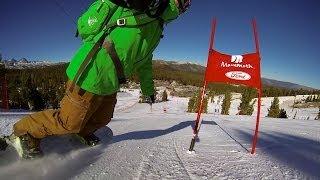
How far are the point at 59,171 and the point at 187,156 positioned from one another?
144 centimetres

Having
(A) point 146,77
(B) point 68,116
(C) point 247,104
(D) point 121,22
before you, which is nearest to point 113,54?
(D) point 121,22

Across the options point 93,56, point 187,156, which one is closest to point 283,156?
point 187,156

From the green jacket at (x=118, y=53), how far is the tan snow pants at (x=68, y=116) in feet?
0.51

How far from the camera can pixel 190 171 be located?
3.02m

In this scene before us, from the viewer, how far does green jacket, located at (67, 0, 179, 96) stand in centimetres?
302

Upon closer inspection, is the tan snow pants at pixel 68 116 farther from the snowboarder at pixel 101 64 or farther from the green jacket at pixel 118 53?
the green jacket at pixel 118 53

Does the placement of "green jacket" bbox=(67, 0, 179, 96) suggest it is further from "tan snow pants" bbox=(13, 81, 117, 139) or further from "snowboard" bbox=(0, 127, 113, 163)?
"snowboard" bbox=(0, 127, 113, 163)

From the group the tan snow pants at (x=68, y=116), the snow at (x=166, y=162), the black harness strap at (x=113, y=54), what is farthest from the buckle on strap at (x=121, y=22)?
the snow at (x=166, y=162)

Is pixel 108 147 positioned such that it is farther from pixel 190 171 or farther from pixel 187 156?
pixel 190 171

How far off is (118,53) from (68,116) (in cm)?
85

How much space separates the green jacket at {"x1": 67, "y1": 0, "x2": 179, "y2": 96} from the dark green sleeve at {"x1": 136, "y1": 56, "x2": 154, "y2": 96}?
2.27ft

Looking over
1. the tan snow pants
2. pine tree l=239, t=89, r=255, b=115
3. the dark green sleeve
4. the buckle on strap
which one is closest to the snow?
the tan snow pants

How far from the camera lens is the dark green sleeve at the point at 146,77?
13.1ft

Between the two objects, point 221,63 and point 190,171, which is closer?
point 190,171
